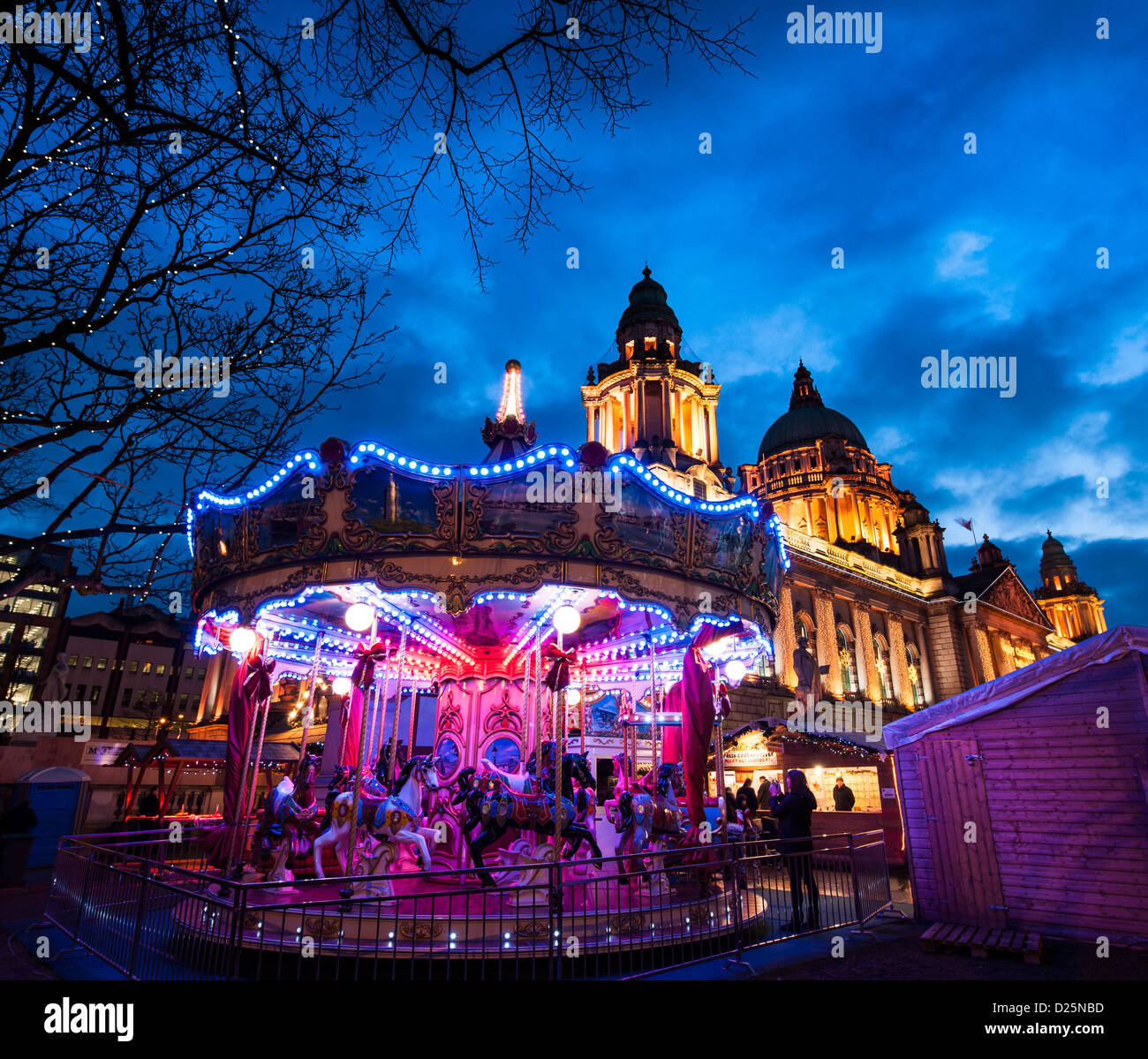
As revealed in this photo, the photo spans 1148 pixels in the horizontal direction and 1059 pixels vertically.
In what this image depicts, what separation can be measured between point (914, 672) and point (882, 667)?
3.67 metres

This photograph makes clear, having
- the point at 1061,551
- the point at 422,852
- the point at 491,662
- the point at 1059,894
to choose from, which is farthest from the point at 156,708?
the point at 1061,551

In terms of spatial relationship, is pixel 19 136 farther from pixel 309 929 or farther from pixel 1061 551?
pixel 1061 551

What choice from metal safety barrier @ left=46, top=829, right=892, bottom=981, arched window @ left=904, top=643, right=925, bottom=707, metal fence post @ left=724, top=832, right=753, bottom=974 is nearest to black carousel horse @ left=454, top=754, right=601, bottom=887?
metal safety barrier @ left=46, top=829, right=892, bottom=981

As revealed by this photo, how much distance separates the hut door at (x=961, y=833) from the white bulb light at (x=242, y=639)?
9964 millimetres

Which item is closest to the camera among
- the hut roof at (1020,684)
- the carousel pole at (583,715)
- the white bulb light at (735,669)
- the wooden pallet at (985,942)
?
the wooden pallet at (985,942)

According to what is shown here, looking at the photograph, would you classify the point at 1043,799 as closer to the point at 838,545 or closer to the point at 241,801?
the point at 241,801

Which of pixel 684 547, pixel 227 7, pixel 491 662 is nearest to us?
pixel 227 7

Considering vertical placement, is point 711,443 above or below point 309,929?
above

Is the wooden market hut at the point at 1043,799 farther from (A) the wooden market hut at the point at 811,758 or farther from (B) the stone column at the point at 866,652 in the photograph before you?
(B) the stone column at the point at 866,652

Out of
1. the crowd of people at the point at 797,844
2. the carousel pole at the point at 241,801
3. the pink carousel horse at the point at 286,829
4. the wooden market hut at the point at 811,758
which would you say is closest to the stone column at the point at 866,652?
the wooden market hut at the point at 811,758

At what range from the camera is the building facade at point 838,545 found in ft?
120

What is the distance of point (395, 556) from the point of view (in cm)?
748

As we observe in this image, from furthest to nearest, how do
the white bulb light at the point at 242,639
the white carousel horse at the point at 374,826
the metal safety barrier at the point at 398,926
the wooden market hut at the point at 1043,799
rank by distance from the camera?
1. the white bulb light at the point at 242,639
2. the wooden market hut at the point at 1043,799
3. the white carousel horse at the point at 374,826
4. the metal safety barrier at the point at 398,926
